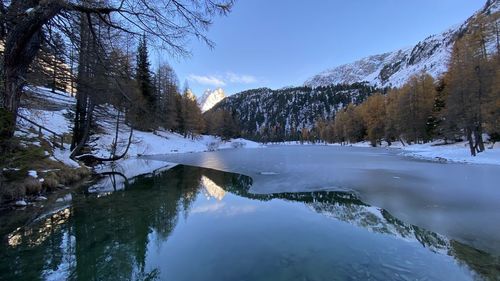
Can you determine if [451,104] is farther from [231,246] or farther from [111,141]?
[111,141]

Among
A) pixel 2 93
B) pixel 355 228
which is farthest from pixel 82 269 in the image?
pixel 355 228

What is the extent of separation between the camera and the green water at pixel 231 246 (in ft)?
13.6

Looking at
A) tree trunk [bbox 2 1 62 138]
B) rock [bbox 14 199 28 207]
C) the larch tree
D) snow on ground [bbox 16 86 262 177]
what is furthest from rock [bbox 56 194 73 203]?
the larch tree

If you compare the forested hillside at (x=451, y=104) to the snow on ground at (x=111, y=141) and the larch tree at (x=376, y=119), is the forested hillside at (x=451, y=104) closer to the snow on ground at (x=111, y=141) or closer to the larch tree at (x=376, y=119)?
the larch tree at (x=376, y=119)

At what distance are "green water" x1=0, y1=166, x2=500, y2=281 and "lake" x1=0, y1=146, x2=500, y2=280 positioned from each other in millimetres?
19

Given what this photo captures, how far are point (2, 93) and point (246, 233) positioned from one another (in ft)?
15.2

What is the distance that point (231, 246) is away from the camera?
5.19 meters

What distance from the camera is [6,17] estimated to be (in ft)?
10.6

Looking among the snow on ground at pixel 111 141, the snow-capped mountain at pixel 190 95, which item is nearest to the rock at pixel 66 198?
the snow on ground at pixel 111 141

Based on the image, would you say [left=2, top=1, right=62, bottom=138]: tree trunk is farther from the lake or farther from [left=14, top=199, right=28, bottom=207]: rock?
[left=14, top=199, right=28, bottom=207]: rock

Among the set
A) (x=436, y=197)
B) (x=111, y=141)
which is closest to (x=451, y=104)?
(x=436, y=197)

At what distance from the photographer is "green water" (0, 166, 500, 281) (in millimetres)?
4141

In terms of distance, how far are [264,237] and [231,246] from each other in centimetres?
82

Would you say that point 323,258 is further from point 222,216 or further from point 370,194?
point 370,194
